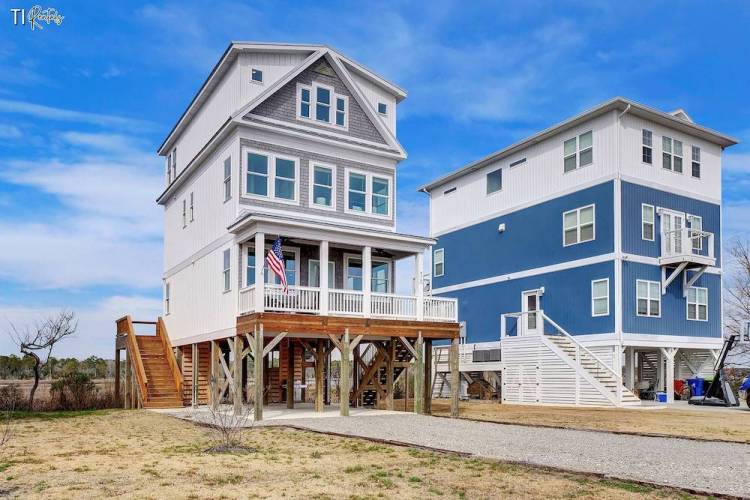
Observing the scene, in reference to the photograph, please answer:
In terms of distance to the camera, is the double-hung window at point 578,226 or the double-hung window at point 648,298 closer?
Answer: the double-hung window at point 648,298

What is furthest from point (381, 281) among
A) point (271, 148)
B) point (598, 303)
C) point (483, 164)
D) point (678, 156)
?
point (678, 156)

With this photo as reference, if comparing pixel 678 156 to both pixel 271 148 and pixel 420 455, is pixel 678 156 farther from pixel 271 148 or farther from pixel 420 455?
pixel 420 455

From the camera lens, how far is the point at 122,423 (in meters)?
19.9

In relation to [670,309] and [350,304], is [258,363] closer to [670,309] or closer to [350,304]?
[350,304]

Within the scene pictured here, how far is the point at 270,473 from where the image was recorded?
11016 mm

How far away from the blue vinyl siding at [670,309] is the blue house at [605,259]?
0.06 meters

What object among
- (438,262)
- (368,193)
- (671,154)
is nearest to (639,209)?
(671,154)

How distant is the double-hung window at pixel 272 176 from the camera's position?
79.4ft

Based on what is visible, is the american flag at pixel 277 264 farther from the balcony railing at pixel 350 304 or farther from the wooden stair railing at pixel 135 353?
the wooden stair railing at pixel 135 353

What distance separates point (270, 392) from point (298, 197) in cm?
881

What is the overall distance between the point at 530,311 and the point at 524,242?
3960mm

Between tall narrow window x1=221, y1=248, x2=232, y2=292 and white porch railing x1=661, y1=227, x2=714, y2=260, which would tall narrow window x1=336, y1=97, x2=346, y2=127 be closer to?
tall narrow window x1=221, y1=248, x2=232, y2=292

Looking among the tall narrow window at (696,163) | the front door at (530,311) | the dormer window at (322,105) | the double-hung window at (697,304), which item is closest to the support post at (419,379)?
the dormer window at (322,105)

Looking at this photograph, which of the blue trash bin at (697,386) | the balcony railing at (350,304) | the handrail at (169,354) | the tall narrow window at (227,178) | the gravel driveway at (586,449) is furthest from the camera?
the blue trash bin at (697,386)
